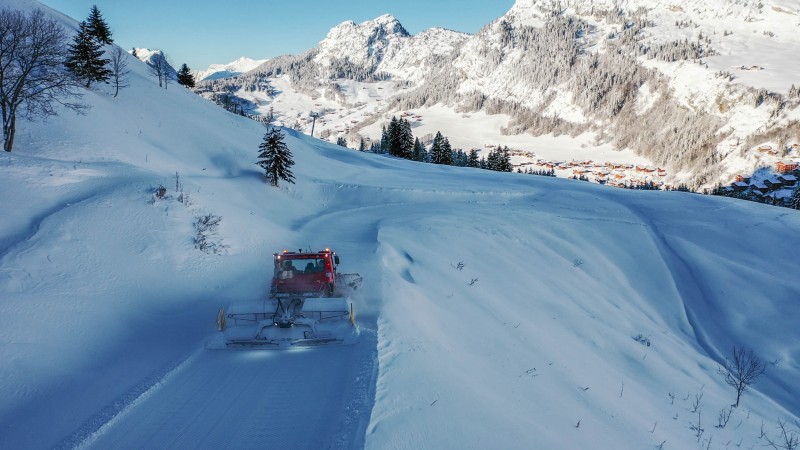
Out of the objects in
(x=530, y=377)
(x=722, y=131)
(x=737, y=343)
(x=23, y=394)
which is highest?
(x=722, y=131)

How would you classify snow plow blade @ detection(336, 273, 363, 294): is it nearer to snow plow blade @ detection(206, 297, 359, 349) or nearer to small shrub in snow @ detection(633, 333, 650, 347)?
snow plow blade @ detection(206, 297, 359, 349)

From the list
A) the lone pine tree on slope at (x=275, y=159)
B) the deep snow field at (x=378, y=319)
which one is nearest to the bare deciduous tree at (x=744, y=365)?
the deep snow field at (x=378, y=319)

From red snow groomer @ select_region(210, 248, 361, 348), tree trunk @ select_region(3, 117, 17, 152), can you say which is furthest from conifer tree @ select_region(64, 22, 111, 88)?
red snow groomer @ select_region(210, 248, 361, 348)

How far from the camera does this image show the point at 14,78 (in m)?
19.7

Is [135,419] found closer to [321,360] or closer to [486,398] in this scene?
[321,360]

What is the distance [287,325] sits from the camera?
360 inches

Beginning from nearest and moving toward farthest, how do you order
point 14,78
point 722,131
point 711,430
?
point 711,430
point 14,78
point 722,131

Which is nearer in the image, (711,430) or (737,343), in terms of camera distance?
(711,430)

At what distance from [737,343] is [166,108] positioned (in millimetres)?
40162

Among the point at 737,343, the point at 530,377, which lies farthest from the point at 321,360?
the point at 737,343

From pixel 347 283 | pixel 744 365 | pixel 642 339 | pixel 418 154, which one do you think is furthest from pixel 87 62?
pixel 418 154

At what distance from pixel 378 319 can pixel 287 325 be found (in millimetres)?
1993

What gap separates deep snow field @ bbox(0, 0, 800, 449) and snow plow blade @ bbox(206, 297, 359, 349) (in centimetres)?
30

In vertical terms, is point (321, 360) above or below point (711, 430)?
above
